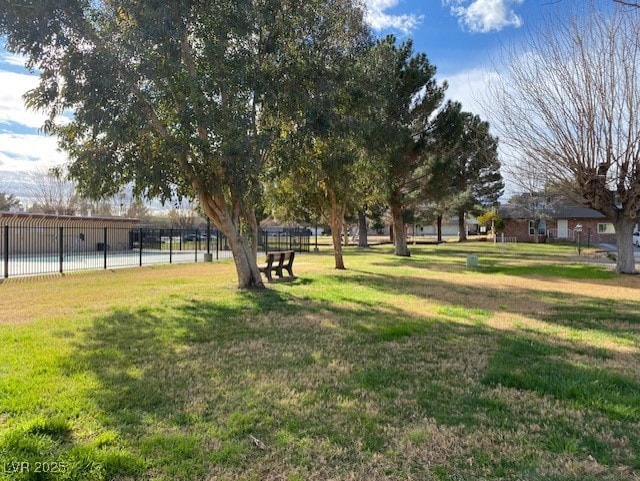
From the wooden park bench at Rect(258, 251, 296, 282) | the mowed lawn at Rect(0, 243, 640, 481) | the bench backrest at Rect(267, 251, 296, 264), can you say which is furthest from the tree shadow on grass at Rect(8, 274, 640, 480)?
the bench backrest at Rect(267, 251, 296, 264)

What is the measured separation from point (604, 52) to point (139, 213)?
5848cm

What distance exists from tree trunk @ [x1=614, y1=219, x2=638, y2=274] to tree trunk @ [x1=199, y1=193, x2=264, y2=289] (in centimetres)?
1254

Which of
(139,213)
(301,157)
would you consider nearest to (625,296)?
(301,157)

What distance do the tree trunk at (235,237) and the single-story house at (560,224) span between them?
37085 millimetres

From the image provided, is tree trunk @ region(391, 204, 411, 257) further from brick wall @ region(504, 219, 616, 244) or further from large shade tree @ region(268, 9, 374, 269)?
brick wall @ region(504, 219, 616, 244)

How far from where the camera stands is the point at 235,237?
10930 millimetres

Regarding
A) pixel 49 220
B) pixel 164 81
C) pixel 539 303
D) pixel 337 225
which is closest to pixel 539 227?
pixel 337 225

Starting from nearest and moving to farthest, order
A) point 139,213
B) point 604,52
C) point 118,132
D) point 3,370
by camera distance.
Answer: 1. point 3,370
2. point 118,132
3. point 604,52
4. point 139,213

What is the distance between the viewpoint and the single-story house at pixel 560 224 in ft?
144

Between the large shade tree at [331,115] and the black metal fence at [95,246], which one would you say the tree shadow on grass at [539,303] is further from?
the black metal fence at [95,246]

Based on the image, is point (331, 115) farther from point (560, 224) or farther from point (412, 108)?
point (560, 224)

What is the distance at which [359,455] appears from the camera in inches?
117

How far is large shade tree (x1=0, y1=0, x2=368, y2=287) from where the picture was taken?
7.98 meters

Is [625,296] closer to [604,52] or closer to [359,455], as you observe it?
[604,52]
